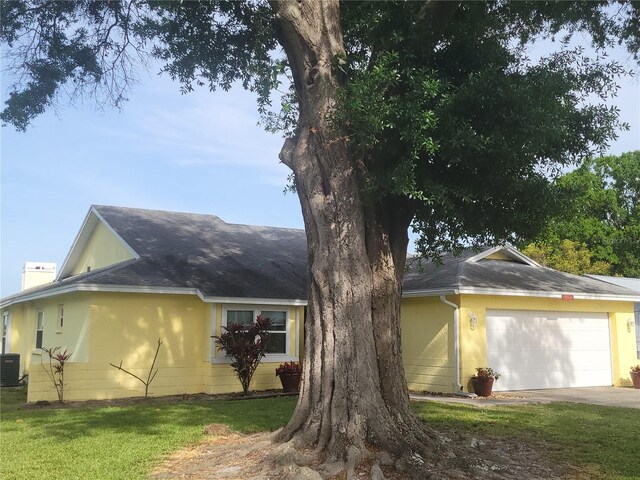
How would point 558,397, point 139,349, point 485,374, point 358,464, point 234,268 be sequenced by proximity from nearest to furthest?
1. point 358,464
2. point 558,397
3. point 485,374
4. point 139,349
5. point 234,268

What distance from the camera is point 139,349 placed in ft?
50.0

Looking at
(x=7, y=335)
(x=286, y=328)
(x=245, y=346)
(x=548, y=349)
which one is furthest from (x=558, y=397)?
(x=7, y=335)

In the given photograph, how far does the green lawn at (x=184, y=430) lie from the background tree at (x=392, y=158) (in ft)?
7.14

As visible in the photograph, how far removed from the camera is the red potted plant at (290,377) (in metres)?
15.8

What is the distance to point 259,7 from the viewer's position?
10719 millimetres

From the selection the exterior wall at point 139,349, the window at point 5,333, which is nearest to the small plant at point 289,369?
the exterior wall at point 139,349

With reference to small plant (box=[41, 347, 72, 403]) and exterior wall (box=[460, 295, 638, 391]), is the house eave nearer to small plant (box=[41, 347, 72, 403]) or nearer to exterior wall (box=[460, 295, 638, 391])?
exterior wall (box=[460, 295, 638, 391])

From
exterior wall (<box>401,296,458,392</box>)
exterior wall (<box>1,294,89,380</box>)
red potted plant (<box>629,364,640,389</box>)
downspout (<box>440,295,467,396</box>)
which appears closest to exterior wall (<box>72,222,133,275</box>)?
exterior wall (<box>1,294,89,380</box>)

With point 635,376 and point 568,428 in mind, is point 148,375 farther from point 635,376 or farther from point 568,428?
point 635,376

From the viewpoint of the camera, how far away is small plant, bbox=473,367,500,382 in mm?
14844

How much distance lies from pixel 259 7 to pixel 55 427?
317 inches

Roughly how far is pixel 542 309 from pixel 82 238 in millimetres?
15140

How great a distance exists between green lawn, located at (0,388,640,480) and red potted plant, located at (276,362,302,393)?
1.53 meters

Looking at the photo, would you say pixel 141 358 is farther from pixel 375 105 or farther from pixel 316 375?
pixel 375 105
